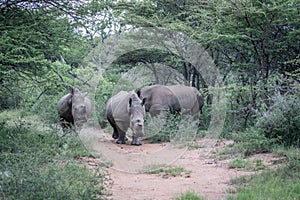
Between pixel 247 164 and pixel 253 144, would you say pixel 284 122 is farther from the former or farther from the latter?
pixel 247 164

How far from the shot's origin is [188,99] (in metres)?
13.5

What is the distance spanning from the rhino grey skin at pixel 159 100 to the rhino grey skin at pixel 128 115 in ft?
5.27

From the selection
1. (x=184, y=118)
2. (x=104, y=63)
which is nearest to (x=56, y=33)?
(x=184, y=118)

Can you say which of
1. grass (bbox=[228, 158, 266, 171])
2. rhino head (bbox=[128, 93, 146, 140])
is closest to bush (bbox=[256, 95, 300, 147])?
grass (bbox=[228, 158, 266, 171])

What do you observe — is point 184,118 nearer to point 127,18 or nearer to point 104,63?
point 127,18

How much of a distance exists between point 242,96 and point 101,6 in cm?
530

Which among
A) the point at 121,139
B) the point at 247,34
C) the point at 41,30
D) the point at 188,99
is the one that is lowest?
the point at 121,139

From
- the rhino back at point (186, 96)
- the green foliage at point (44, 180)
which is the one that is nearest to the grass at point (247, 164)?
the green foliage at point (44, 180)

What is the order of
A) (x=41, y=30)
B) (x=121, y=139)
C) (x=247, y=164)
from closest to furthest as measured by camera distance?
(x=247, y=164)
(x=41, y=30)
(x=121, y=139)

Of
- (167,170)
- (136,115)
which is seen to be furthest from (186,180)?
(136,115)

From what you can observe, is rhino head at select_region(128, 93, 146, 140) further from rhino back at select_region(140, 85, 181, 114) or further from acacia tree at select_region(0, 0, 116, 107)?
rhino back at select_region(140, 85, 181, 114)

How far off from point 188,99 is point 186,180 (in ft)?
22.4

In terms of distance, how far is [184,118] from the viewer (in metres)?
12.4

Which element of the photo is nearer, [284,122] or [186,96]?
[284,122]
